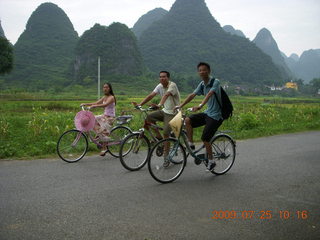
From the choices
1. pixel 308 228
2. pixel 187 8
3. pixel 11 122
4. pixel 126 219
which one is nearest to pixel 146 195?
pixel 126 219

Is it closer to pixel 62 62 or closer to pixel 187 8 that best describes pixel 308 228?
pixel 62 62

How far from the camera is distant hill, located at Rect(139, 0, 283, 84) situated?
123m

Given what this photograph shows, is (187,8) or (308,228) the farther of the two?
(187,8)

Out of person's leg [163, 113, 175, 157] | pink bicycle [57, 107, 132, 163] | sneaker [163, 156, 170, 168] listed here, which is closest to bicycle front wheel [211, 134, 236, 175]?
person's leg [163, 113, 175, 157]

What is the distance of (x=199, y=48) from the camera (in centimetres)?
→ 13638

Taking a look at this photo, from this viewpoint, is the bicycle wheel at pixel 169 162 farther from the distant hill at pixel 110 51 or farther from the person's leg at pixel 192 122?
the distant hill at pixel 110 51

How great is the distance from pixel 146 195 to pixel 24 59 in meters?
124

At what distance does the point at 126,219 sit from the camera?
3.41 m

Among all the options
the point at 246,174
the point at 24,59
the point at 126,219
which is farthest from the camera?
the point at 24,59

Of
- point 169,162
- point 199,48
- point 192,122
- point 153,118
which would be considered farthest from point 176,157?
point 199,48

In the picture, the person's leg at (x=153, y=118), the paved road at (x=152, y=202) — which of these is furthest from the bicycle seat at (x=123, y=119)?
the paved road at (x=152, y=202)

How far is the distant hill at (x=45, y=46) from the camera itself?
101812 mm
